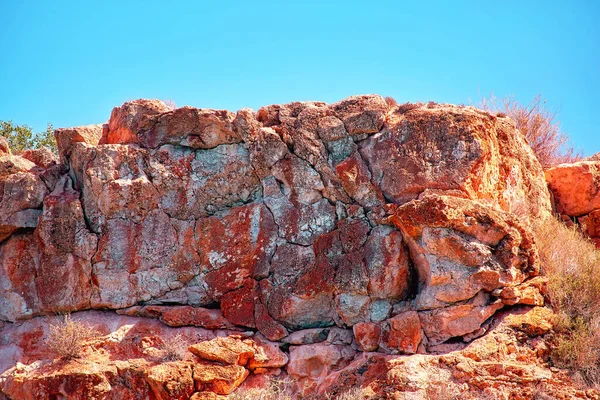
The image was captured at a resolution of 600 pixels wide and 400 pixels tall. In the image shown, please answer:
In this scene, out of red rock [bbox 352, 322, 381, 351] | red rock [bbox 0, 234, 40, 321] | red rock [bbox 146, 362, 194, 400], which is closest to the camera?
red rock [bbox 146, 362, 194, 400]

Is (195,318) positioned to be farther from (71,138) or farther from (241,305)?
(71,138)

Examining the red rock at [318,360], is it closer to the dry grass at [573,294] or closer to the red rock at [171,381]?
the red rock at [171,381]

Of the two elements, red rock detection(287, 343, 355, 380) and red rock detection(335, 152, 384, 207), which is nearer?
red rock detection(287, 343, 355, 380)

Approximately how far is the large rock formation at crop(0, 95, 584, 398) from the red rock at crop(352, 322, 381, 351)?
2cm

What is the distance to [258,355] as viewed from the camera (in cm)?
810

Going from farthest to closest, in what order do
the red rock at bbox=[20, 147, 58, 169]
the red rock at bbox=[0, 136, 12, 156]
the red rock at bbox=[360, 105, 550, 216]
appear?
the red rock at bbox=[0, 136, 12, 156] → the red rock at bbox=[20, 147, 58, 169] → the red rock at bbox=[360, 105, 550, 216]

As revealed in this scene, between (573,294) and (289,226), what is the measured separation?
4163mm

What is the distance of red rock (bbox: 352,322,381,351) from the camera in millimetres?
7848

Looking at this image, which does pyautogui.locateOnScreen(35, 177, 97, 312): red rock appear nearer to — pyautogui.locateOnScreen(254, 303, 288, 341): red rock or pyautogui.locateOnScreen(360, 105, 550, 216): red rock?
pyautogui.locateOnScreen(254, 303, 288, 341): red rock

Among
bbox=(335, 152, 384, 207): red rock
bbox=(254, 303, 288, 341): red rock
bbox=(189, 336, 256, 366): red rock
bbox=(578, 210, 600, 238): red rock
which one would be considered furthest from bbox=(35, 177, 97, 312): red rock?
bbox=(578, 210, 600, 238): red rock

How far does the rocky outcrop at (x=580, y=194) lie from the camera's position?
395 inches

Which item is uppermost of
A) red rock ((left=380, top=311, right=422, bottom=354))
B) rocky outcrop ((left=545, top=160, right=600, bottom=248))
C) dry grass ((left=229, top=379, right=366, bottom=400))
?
rocky outcrop ((left=545, top=160, right=600, bottom=248))

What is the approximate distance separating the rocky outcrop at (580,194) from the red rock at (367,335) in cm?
455

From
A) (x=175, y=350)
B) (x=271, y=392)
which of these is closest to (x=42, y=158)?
(x=175, y=350)
